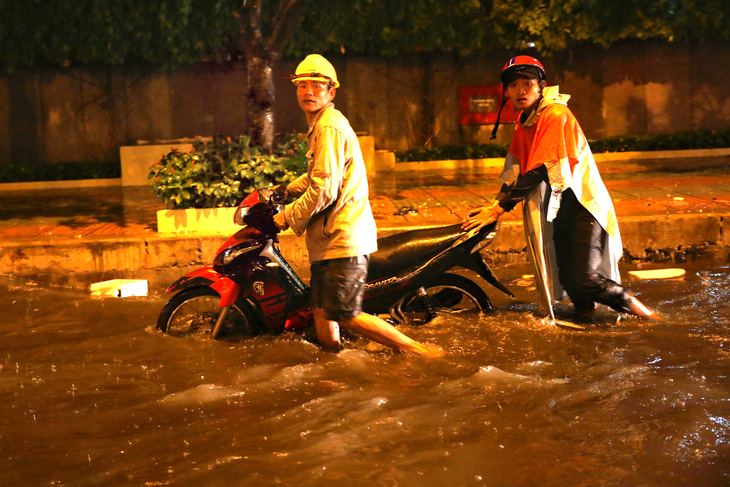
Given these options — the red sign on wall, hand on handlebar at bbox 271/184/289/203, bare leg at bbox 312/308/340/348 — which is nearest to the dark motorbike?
hand on handlebar at bbox 271/184/289/203

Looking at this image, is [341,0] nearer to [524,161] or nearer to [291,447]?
[524,161]

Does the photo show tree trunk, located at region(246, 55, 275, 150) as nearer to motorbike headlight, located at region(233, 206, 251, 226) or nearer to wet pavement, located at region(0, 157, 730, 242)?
wet pavement, located at region(0, 157, 730, 242)

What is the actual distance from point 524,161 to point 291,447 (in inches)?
113

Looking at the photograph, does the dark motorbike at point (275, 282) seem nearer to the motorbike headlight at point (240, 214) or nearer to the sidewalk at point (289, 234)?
the motorbike headlight at point (240, 214)

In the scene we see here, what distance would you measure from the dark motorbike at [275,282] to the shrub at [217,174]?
3.38m

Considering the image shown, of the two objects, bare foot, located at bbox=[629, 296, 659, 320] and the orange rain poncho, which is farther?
bare foot, located at bbox=[629, 296, 659, 320]

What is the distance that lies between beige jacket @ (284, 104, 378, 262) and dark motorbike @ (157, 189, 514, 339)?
52cm

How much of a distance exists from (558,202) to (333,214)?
1584mm

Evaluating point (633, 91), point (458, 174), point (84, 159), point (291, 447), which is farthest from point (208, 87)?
point (291, 447)

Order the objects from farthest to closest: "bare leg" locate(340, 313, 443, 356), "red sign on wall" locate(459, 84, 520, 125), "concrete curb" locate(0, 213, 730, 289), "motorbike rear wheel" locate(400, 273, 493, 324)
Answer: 1. "red sign on wall" locate(459, 84, 520, 125)
2. "concrete curb" locate(0, 213, 730, 289)
3. "motorbike rear wheel" locate(400, 273, 493, 324)
4. "bare leg" locate(340, 313, 443, 356)

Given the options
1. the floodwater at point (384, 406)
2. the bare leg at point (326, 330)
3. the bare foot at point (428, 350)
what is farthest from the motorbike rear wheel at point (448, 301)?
the bare leg at point (326, 330)

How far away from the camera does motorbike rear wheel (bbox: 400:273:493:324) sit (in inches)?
239

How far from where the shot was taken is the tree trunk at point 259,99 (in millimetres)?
9977

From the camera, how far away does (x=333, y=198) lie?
192 inches
